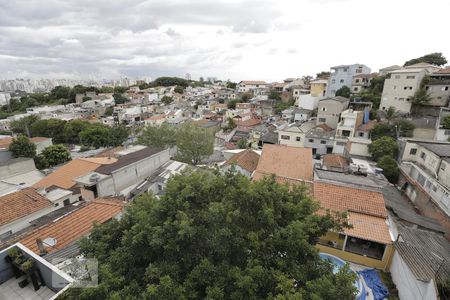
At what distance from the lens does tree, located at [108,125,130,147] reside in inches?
1516

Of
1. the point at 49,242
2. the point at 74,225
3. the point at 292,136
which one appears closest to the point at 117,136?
the point at 292,136

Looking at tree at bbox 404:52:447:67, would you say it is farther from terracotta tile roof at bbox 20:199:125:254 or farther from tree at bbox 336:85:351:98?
terracotta tile roof at bbox 20:199:125:254

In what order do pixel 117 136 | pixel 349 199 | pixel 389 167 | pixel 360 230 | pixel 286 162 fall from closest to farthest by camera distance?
1. pixel 360 230
2. pixel 349 199
3. pixel 286 162
4. pixel 389 167
5. pixel 117 136

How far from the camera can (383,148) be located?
2156 centimetres

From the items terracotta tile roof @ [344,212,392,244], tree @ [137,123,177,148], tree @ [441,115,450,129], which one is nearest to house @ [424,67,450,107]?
tree @ [441,115,450,129]

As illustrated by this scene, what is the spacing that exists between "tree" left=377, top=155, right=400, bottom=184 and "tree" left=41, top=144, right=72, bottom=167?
36026 mm

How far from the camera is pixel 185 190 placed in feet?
22.0

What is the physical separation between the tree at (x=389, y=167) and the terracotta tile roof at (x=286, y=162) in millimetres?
7337

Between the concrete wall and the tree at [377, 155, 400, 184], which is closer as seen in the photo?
the concrete wall

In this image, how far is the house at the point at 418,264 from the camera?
7516 millimetres

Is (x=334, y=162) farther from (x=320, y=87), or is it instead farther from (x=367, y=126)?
(x=320, y=87)

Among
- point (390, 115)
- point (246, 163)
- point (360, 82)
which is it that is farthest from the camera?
point (360, 82)

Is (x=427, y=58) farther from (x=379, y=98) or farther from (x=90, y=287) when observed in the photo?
(x=90, y=287)

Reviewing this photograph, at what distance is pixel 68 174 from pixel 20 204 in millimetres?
6645
